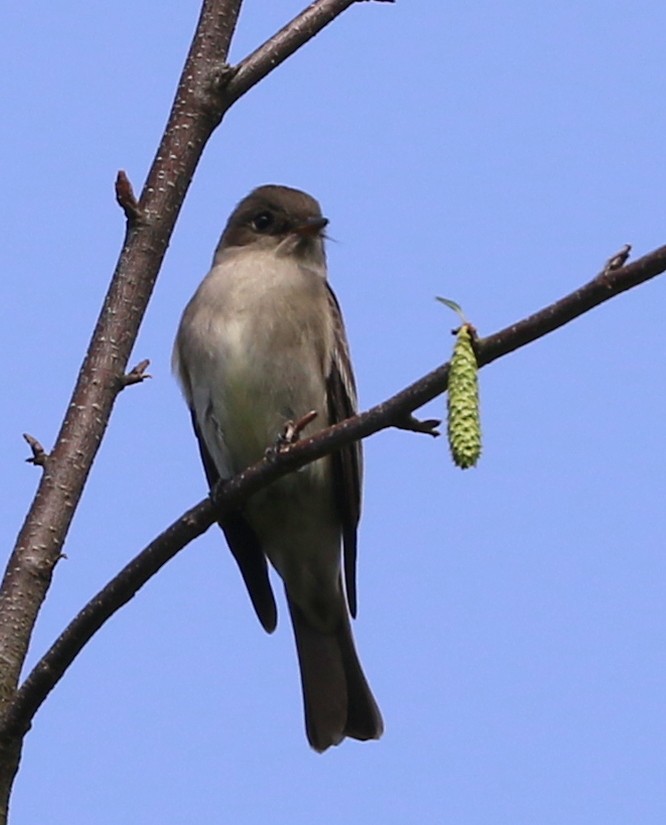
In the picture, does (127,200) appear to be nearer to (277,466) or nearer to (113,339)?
(113,339)

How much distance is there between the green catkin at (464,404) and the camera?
127 inches

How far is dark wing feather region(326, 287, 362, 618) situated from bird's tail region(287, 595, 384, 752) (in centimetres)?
32

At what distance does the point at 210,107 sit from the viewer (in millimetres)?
4676

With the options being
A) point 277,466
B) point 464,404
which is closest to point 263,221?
point 277,466

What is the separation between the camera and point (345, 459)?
7.07 metres

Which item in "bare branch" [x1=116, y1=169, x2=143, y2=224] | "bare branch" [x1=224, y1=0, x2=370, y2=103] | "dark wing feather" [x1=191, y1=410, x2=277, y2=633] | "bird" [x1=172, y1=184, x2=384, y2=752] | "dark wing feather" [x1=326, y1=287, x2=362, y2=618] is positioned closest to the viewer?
"bare branch" [x1=116, y1=169, x2=143, y2=224]

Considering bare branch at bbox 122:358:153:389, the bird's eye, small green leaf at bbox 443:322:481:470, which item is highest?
the bird's eye

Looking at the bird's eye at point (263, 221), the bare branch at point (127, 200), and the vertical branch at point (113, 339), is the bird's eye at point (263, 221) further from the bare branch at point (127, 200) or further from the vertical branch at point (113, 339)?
the bare branch at point (127, 200)

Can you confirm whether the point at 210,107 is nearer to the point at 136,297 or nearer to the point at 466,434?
the point at 136,297

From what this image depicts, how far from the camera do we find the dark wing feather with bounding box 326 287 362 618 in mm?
6969

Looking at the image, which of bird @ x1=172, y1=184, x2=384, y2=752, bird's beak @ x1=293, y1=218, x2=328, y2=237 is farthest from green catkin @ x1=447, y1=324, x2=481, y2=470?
bird's beak @ x1=293, y1=218, x2=328, y2=237

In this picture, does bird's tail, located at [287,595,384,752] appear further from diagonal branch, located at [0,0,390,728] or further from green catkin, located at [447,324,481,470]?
green catkin, located at [447,324,481,470]

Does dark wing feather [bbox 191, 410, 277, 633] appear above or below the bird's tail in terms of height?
above

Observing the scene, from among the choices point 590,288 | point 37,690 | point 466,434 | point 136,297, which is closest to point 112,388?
point 136,297
